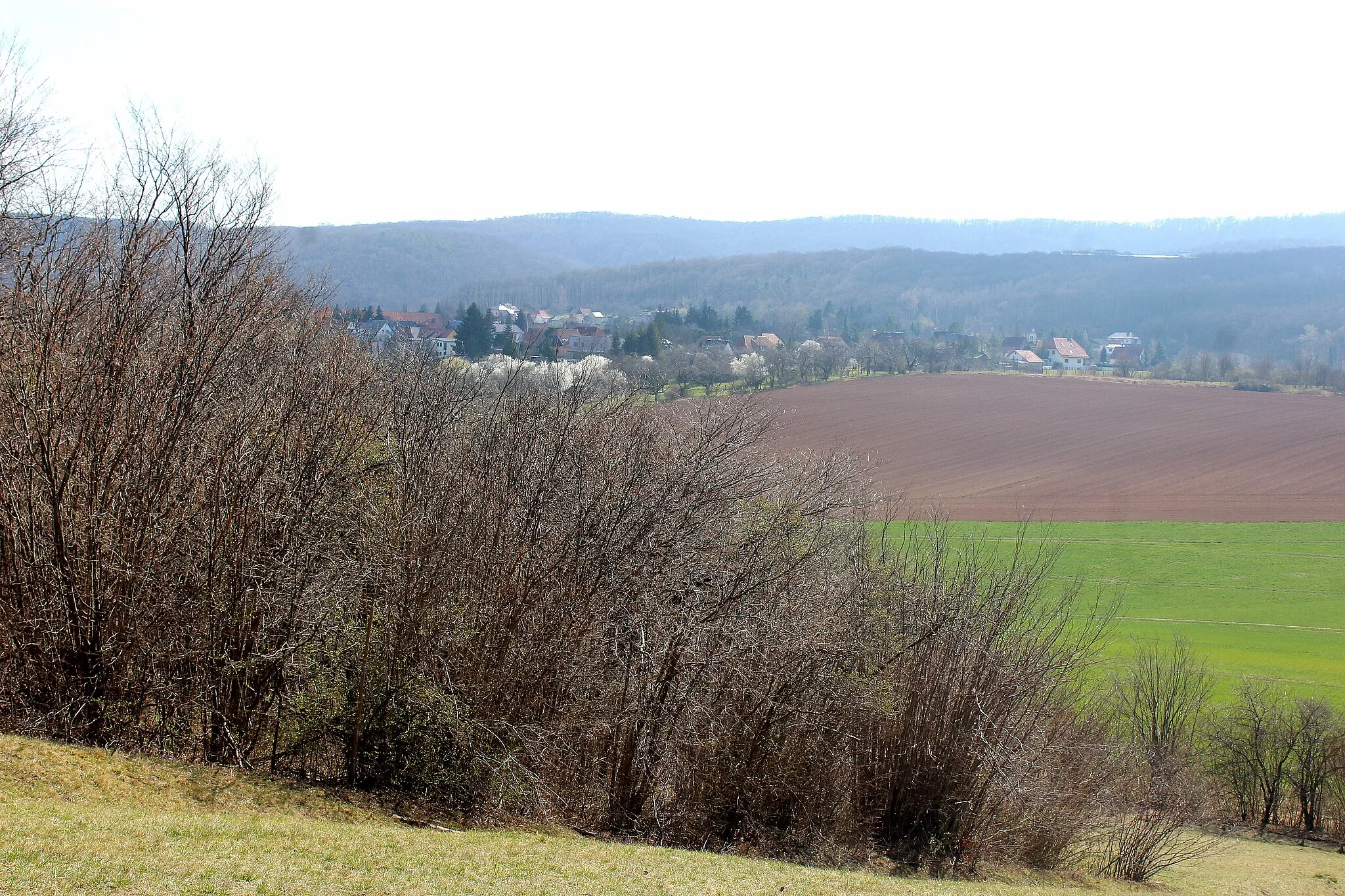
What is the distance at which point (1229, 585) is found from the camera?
3956 centimetres

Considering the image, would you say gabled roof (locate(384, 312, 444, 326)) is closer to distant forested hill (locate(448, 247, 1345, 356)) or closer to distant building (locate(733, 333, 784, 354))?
distant building (locate(733, 333, 784, 354))

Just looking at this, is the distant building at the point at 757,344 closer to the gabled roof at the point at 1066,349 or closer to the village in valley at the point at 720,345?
the village in valley at the point at 720,345

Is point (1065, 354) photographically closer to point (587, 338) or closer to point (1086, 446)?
point (1086, 446)

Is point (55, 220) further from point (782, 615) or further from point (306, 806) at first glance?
point (782, 615)

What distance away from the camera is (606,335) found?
9600 centimetres

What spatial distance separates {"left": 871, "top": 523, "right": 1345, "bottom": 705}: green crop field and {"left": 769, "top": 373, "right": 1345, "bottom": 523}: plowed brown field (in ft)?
7.47

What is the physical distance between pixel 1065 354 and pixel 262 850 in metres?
154

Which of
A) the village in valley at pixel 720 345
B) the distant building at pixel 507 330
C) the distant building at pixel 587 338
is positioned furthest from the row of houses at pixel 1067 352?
the distant building at pixel 507 330

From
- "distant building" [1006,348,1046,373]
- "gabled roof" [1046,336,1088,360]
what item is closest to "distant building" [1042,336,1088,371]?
"gabled roof" [1046,336,1088,360]

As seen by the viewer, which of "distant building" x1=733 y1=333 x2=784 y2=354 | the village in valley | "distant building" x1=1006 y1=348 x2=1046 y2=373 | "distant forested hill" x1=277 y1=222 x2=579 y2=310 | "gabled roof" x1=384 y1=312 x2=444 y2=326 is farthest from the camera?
"distant forested hill" x1=277 y1=222 x2=579 y2=310

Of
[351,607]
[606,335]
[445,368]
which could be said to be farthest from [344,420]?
[606,335]

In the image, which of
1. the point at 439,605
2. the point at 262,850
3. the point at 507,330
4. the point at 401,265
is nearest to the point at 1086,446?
the point at 507,330

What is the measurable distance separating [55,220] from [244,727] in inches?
301

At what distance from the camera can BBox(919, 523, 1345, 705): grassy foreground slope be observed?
31.9m
